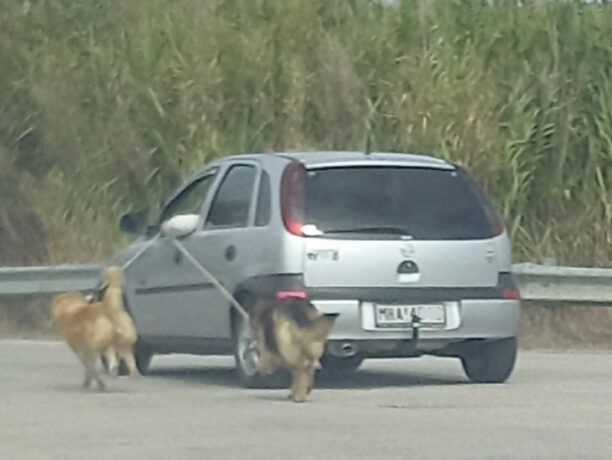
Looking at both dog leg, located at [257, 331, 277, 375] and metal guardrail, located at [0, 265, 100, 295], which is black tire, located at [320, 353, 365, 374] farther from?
metal guardrail, located at [0, 265, 100, 295]

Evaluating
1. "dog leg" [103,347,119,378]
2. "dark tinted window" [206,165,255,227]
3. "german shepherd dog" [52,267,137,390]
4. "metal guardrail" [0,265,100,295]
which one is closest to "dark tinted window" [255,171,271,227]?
"dark tinted window" [206,165,255,227]

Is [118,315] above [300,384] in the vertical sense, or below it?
above

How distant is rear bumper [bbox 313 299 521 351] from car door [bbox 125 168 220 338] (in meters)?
1.08

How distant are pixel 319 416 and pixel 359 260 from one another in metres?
1.58

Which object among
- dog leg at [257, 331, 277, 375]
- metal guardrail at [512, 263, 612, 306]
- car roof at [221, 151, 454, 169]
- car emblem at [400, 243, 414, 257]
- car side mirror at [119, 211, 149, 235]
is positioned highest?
car roof at [221, 151, 454, 169]

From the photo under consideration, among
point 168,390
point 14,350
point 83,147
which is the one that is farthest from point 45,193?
point 168,390

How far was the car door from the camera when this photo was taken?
1339 cm

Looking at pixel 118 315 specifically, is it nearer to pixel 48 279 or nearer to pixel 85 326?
pixel 85 326

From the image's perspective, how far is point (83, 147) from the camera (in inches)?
842

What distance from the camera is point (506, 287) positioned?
512 inches

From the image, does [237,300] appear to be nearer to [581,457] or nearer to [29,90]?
[581,457]

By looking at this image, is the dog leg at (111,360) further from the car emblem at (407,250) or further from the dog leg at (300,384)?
the car emblem at (407,250)

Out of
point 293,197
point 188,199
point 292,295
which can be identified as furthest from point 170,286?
point 292,295

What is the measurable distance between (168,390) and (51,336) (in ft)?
20.4
